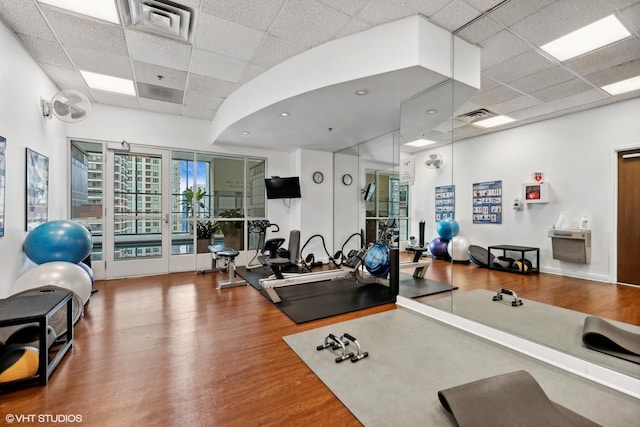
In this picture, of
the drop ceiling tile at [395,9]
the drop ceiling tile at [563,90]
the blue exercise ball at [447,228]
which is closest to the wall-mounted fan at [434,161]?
the blue exercise ball at [447,228]

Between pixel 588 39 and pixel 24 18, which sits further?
pixel 24 18

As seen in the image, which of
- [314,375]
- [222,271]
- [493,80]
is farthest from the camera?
[222,271]

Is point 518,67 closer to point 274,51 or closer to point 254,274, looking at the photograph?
point 274,51

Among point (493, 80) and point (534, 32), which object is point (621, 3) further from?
point (493, 80)

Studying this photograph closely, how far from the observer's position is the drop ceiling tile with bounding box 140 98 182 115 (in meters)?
5.12

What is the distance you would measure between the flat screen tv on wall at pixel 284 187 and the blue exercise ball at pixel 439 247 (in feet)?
10.0

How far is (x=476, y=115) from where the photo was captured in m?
4.20

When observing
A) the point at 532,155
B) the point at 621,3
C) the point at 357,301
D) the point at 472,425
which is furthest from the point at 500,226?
A: the point at 472,425

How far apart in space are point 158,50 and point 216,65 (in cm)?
70

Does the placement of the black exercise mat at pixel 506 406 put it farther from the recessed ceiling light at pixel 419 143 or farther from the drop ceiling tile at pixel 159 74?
the drop ceiling tile at pixel 159 74

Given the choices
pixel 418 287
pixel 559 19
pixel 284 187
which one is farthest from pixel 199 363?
pixel 559 19

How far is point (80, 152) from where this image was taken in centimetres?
519

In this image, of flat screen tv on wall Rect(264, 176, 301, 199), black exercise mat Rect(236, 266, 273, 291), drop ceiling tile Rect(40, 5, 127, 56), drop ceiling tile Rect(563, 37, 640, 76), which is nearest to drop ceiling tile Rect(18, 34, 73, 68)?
drop ceiling tile Rect(40, 5, 127, 56)

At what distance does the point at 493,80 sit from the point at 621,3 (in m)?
1.29
